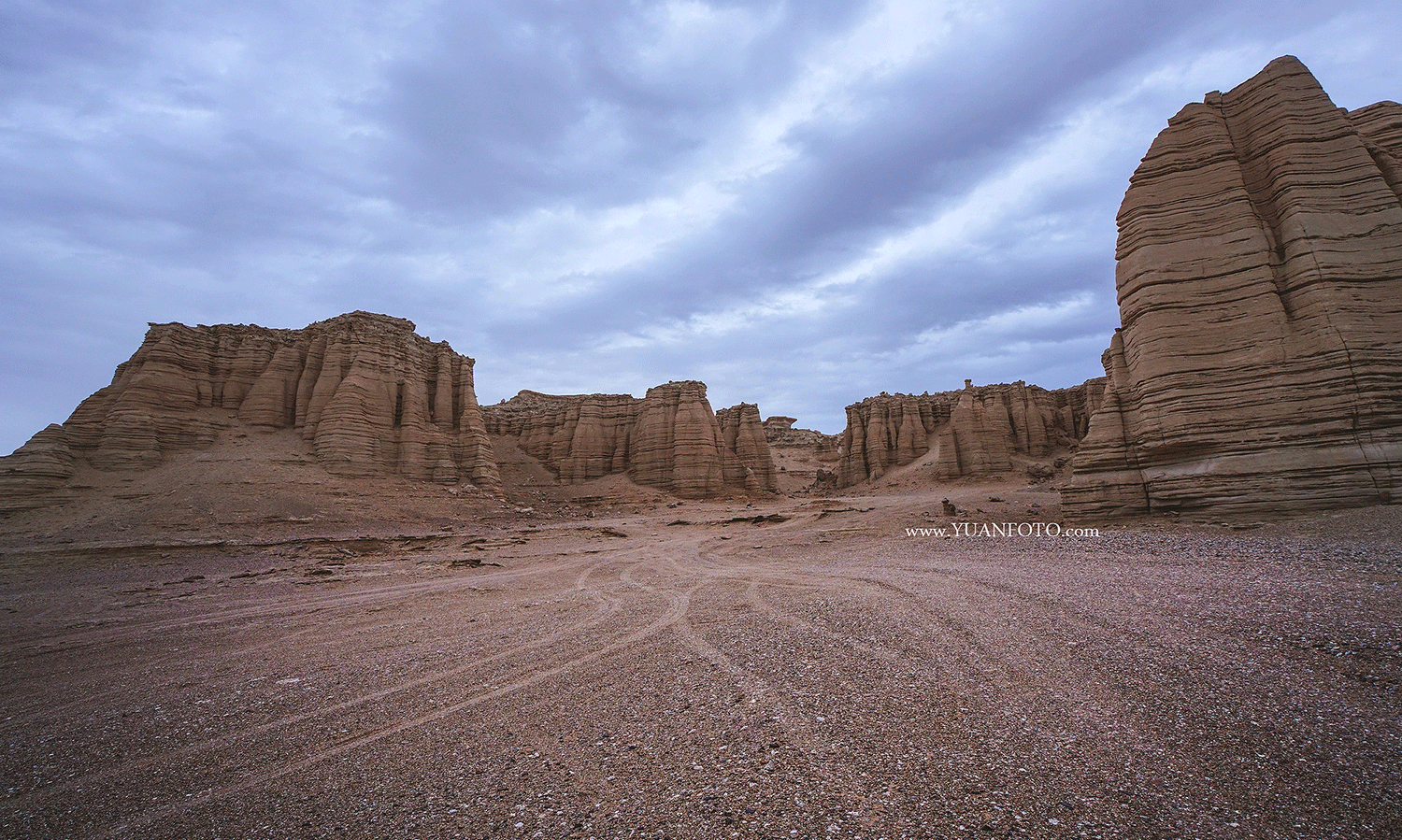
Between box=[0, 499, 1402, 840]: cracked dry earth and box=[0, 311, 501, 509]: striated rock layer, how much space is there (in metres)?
22.1

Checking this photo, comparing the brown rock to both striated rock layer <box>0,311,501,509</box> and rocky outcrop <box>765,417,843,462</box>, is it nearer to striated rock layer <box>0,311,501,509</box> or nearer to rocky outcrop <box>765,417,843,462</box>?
striated rock layer <box>0,311,501,509</box>

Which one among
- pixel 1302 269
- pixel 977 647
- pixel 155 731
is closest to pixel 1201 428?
pixel 1302 269

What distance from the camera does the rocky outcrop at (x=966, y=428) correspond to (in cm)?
4419

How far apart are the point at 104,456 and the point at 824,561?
3310 cm

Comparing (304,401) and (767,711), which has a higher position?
(304,401)

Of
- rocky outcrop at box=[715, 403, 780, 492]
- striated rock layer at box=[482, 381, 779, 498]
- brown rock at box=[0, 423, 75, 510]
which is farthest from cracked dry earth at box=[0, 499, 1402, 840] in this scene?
rocky outcrop at box=[715, 403, 780, 492]

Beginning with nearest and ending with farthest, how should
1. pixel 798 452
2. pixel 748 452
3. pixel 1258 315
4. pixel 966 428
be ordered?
1. pixel 1258 315
2. pixel 966 428
3. pixel 748 452
4. pixel 798 452

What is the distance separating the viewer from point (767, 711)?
13.0 ft

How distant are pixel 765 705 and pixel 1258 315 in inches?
630

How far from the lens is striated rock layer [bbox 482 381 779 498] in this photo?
45188mm

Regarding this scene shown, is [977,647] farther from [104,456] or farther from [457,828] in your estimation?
[104,456]

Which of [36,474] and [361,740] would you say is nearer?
[361,740]

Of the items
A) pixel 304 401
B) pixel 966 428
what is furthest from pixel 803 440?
pixel 304 401

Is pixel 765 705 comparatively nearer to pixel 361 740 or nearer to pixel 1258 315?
pixel 361 740
